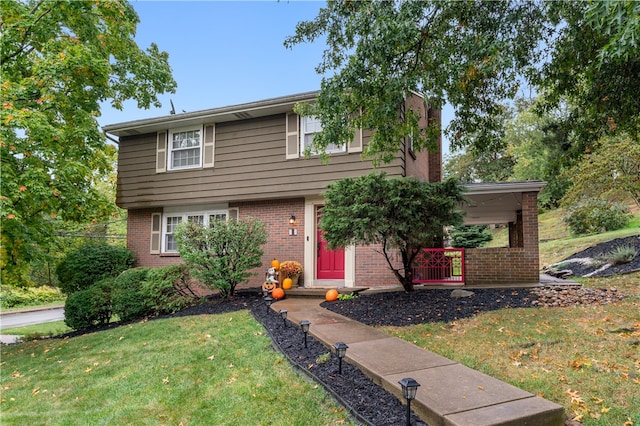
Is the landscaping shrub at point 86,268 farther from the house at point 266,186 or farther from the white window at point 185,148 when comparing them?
the white window at point 185,148

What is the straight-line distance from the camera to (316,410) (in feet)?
10.9

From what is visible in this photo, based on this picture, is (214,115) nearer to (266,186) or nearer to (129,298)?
(266,186)

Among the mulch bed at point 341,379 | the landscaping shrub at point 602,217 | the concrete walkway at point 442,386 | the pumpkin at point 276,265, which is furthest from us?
the landscaping shrub at point 602,217

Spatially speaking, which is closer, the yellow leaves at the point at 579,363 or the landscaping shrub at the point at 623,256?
the yellow leaves at the point at 579,363

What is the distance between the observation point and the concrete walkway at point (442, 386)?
2.75 meters

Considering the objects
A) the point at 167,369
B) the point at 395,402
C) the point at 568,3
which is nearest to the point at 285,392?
the point at 395,402

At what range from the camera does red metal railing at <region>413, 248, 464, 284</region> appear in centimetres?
901

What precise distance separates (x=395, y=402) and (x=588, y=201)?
51.2 feet

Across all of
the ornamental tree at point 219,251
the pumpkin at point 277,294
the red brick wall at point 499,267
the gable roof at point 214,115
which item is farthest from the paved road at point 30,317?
the red brick wall at point 499,267

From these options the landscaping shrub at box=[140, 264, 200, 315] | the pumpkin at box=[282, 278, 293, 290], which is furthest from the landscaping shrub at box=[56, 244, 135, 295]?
the pumpkin at box=[282, 278, 293, 290]

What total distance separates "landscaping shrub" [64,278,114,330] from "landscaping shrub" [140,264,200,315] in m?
0.93

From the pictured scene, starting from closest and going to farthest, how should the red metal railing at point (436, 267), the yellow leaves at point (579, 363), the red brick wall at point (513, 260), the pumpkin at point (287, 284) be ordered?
the yellow leaves at point (579, 363) → the red brick wall at point (513, 260) → the red metal railing at point (436, 267) → the pumpkin at point (287, 284)

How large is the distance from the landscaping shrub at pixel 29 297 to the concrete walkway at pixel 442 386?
18.1 m

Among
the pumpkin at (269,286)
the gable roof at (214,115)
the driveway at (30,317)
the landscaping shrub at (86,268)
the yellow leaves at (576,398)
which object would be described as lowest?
the driveway at (30,317)
